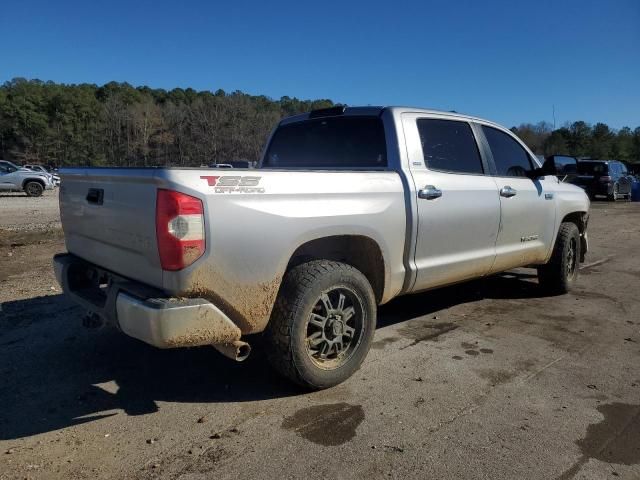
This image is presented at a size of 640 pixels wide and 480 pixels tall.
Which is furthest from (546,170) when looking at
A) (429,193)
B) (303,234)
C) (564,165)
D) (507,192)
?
(303,234)

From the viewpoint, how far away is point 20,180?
24672 millimetres

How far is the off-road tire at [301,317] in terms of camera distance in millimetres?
3273

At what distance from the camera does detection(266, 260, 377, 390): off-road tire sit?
3.27 metres

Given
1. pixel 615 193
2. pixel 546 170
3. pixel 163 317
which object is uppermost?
pixel 546 170

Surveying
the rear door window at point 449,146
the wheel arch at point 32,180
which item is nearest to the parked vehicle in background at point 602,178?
the rear door window at point 449,146

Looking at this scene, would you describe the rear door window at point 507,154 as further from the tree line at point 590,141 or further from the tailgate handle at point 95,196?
the tree line at point 590,141

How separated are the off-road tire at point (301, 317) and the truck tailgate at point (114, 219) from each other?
31.1 inches

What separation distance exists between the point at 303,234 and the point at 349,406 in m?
1.13

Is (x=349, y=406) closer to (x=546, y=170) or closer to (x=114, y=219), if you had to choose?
(x=114, y=219)

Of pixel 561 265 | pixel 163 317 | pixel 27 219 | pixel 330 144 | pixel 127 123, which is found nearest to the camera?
pixel 163 317

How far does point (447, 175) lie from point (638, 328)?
2551mm

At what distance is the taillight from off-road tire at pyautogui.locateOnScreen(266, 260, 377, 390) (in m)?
0.71

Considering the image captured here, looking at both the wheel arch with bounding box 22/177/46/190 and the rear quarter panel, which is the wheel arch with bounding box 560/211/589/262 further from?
the wheel arch with bounding box 22/177/46/190

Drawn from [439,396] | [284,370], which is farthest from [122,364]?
[439,396]
